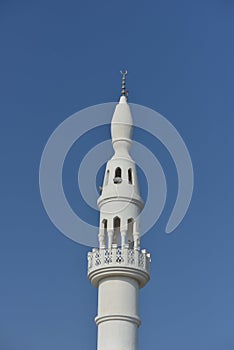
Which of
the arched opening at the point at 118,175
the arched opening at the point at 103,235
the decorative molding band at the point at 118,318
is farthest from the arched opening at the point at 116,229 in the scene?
the decorative molding band at the point at 118,318

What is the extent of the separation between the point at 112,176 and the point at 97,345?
8398 millimetres

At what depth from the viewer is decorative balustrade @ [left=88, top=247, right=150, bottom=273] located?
40688 millimetres

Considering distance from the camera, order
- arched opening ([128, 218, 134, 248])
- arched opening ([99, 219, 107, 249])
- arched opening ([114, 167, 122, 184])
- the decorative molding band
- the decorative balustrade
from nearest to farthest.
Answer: the decorative molding band < the decorative balustrade < arched opening ([99, 219, 107, 249]) < arched opening ([128, 218, 134, 248]) < arched opening ([114, 167, 122, 184])

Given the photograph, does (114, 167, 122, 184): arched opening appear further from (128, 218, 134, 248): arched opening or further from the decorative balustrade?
the decorative balustrade

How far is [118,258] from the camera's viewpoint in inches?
1607

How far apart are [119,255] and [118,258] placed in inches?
6.6

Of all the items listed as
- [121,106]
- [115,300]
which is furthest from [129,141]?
[115,300]

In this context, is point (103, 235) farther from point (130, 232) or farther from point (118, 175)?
point (118, 175)

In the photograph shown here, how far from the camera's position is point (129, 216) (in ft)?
138

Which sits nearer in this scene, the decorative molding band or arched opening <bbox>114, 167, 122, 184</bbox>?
the decorative molding band

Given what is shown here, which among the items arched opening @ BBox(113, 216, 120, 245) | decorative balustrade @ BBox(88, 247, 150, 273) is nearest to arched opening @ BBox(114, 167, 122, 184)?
arched opening @ BBox(113, 216, 120, 245)

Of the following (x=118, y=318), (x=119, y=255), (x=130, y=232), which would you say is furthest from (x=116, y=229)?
(x=118, y=318)

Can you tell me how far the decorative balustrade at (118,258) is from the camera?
4069cm

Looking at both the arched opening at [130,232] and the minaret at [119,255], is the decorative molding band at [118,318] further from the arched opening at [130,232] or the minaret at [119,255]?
the arched opening at [130,232]
